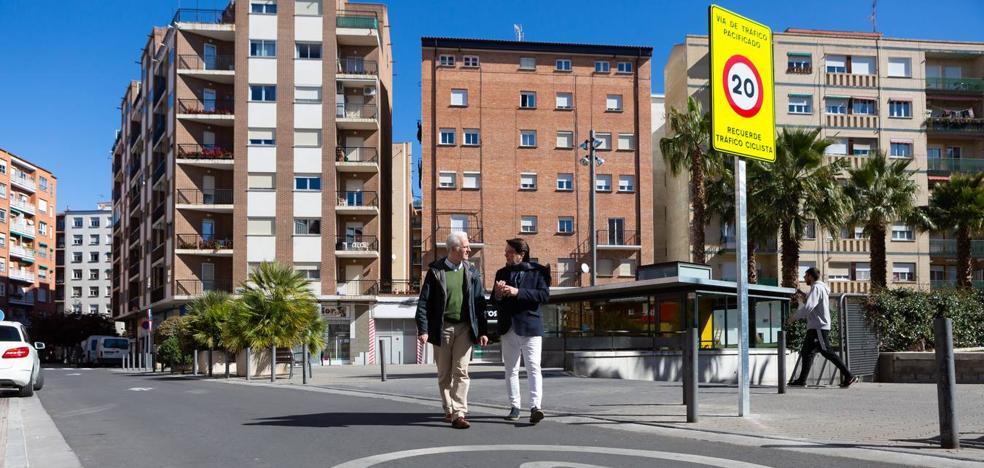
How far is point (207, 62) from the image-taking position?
2251 inches

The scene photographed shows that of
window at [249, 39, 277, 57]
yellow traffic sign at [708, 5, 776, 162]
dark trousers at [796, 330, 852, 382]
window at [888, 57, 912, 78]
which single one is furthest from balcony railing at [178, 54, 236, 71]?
yellow traffic sign at [708, 5, 776, 162]

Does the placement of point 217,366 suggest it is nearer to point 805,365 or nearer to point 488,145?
point 805,365

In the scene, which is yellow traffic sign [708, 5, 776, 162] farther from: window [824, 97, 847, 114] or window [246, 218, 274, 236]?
window [824, 97, 847, 114]

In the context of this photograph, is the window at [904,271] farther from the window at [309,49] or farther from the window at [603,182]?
the window at [309,49]

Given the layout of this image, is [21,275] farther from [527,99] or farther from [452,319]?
[452,319]

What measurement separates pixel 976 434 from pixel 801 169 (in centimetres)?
3291

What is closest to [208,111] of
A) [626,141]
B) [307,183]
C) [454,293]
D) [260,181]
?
[260,181]

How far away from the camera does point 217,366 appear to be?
30.2 meters

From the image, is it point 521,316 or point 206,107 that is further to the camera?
point 206,107

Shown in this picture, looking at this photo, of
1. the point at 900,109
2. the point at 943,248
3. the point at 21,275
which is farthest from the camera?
the point at 21,275

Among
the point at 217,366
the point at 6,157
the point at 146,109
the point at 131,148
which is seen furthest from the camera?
the point at 6,157

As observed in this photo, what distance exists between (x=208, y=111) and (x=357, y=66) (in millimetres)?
9337

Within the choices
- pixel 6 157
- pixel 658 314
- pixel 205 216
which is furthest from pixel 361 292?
pixel 6 157

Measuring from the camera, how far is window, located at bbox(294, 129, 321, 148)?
2151 inches
